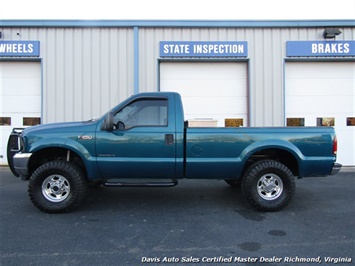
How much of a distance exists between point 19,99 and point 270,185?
923cm

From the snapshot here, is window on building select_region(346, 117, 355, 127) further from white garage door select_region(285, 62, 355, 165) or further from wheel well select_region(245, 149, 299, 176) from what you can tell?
wheel well select_region(245, 149, 299, 176)

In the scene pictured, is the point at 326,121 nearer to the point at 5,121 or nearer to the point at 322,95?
the point at 322,95

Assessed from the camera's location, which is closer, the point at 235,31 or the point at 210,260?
the point at 210,260

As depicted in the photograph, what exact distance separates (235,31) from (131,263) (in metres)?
8.61

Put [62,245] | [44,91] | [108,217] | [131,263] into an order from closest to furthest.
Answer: [131,263] → [62,245] → [108,217] → [44,91]

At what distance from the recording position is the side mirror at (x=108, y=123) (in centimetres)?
416

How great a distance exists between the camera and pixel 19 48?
934cm

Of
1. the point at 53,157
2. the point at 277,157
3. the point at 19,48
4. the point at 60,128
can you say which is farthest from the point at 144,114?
the point at 19,48

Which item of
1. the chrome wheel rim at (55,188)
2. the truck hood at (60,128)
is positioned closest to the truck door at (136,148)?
the truck hood at (60,128)

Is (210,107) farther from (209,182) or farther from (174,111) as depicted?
(174,111)

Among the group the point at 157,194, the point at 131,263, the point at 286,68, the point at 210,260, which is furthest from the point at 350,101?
the point at 131,263

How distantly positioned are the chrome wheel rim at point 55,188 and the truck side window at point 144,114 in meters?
1.29

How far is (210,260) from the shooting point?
9.50ft

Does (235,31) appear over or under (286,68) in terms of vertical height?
over
